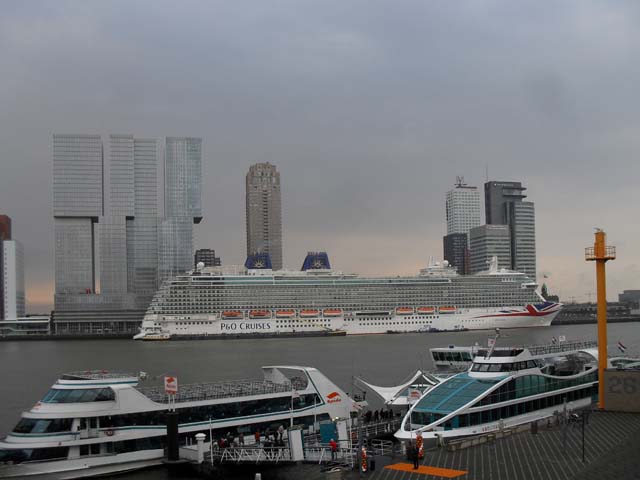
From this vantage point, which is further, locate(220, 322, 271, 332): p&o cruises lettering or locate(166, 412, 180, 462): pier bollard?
locate(220, 322, 271, 332): p&o cruises lettering

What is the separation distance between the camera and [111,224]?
13938 cm

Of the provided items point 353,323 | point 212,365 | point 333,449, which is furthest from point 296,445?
point 353,323

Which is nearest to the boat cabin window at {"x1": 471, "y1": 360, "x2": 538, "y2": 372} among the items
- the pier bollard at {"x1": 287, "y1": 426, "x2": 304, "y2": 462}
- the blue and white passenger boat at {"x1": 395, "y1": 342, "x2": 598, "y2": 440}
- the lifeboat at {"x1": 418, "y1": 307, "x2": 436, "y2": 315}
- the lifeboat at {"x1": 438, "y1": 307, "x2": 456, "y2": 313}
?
the blue and white passenger boat at {"x1": 395, "y1": 342, "x2": 598, "y2": 440}

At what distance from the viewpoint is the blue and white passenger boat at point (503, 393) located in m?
22.0

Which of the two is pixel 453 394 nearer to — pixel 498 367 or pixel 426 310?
pixel 498 367

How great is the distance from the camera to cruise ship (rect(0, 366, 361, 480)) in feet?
67.7

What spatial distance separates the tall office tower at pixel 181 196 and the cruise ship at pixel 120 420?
12109 centimetres

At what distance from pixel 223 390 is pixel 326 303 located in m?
86.1

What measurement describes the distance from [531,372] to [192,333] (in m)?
82.6

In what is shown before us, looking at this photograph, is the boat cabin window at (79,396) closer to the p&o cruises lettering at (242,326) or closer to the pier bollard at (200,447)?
the pier bollard at (200,447)

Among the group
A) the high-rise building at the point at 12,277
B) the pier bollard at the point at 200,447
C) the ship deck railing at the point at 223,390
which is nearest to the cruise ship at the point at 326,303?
the high-rise building at the point at 12,277

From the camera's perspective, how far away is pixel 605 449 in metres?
16.1

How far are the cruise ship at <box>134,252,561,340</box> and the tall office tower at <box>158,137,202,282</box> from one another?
3232 cm

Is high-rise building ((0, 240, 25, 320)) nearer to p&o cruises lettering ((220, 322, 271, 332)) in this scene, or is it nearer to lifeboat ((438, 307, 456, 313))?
p&o cruises lettering ((220, 322, 271, 332))
